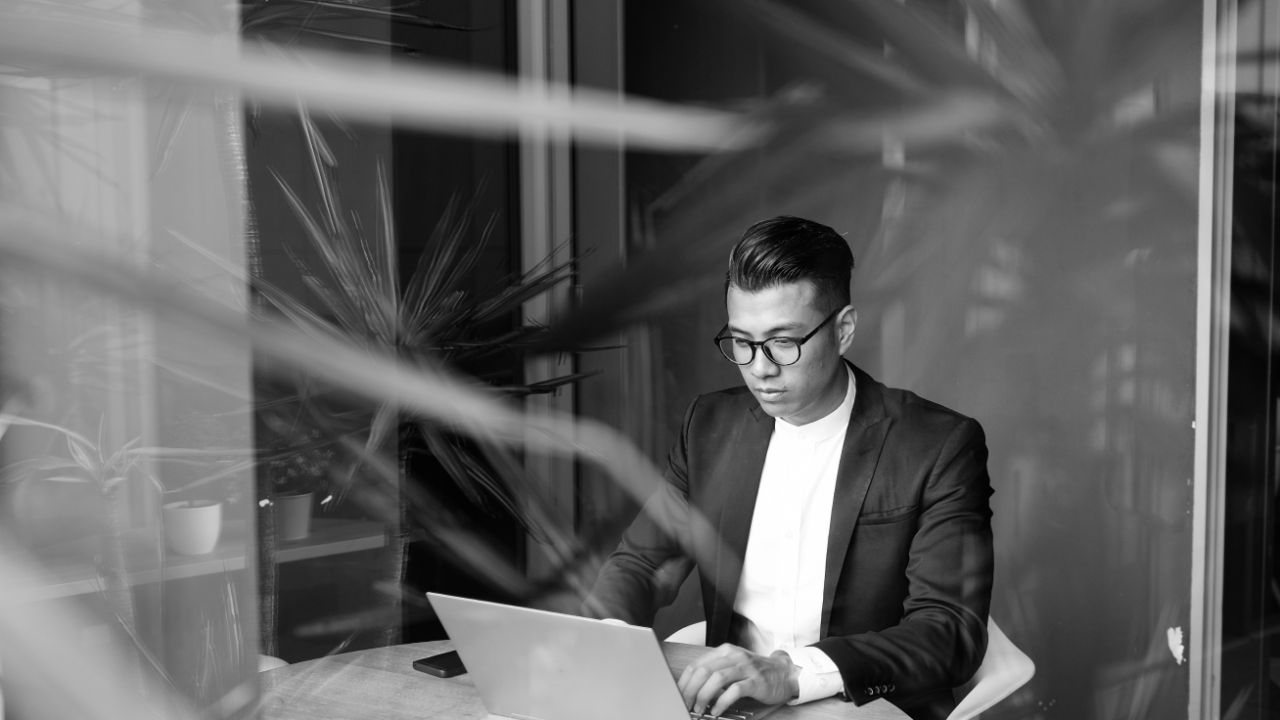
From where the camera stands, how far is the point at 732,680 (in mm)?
1480

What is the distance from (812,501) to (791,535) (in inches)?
3.2

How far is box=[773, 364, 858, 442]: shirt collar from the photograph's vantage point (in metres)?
2.17

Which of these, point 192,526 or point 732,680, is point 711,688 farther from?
point 192,526

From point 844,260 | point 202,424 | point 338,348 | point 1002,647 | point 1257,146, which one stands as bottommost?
point 1002,647

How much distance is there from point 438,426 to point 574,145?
117 centimetres

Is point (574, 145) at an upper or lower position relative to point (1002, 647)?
upper

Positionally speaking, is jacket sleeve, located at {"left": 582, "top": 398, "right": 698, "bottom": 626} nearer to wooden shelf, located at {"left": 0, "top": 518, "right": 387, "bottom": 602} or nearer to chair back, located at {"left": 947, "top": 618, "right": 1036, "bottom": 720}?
chair back, located at {"left": 947, "top": 618, "right": 1036, "bottom": 720}

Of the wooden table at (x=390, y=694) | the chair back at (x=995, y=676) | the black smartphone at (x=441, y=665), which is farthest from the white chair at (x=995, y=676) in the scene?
the black smartphone at (x=441, y=665)

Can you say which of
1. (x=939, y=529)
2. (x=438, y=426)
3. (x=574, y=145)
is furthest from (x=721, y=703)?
(x=574, y=145)

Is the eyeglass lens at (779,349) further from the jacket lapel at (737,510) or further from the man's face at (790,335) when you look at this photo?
the jacket lapel at (737,510)

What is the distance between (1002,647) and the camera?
1.94 meters

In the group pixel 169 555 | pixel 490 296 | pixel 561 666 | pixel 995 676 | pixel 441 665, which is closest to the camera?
pixel 561 666

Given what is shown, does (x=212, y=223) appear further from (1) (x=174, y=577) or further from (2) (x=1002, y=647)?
(2) (x=1002, y=647)

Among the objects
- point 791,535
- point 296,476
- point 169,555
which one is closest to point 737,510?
point 791,535
